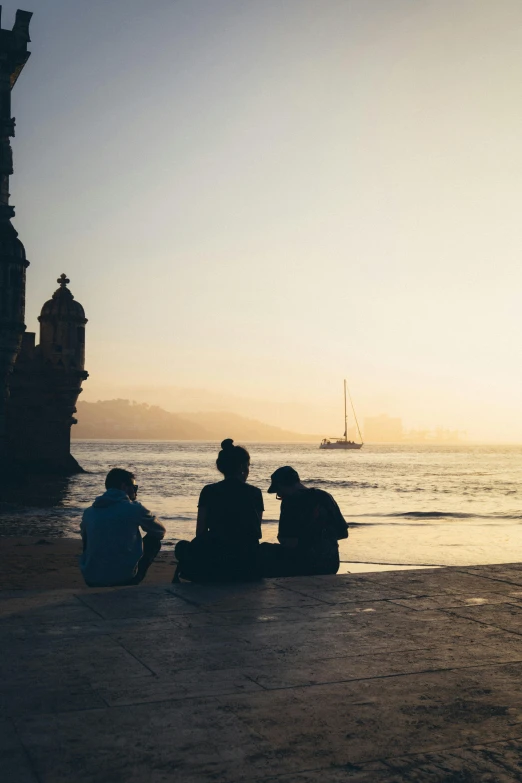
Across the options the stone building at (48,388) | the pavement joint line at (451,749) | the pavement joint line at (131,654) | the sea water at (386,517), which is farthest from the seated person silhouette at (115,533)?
the stone building at (48,388)

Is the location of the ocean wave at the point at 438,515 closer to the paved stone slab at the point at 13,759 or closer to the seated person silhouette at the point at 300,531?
the seated person silhouette at the point at 300,531

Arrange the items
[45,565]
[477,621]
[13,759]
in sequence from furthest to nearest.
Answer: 1. [45,565]
2. [477,621]
3. [13,759]

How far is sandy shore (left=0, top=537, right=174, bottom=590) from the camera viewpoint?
10.8 m

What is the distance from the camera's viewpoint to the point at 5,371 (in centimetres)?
3114

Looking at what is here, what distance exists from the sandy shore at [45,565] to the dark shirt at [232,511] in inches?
129

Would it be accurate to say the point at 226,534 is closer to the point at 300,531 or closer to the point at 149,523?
the point at 149,523

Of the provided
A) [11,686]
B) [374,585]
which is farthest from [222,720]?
[374,585]

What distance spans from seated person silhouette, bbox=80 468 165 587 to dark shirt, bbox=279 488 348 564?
1.18m

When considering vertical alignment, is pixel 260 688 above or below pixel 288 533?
below

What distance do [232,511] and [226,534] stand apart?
0.20 meters

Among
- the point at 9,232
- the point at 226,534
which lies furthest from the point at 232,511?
the point at 9,232

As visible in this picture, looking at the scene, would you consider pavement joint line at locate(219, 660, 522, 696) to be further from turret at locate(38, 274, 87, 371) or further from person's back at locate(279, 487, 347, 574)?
turret at locate(38, 274, 87, 371)

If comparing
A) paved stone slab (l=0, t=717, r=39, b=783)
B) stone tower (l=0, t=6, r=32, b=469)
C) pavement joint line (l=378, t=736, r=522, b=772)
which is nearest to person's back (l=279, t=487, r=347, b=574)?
pavement joint line (l=378, t=736, r=522, b=772)

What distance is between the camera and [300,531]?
22.4 ft
